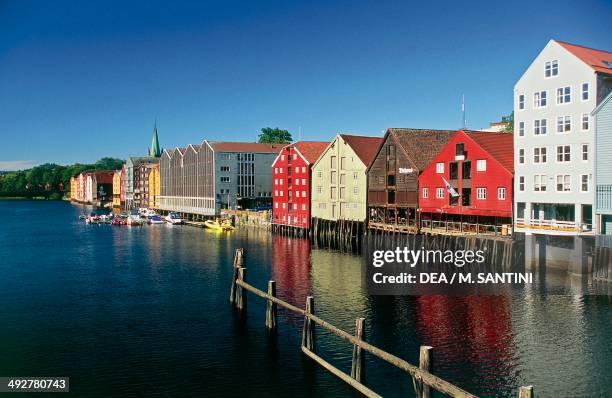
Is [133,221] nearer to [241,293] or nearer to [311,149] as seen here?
[311,149]

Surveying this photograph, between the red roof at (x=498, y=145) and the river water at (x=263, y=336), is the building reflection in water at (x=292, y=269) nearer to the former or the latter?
the river water at (x=263, y=336)

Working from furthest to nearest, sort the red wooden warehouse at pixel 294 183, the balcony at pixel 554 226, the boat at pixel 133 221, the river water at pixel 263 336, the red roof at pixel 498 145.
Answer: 1. the boat at pixel 133 221
2. the red wooden warehouse at pixel 294 183
3. the red roof at pixel 498 145
4. the balcony at pixel 554 226
5. the river water at pixel 263 336

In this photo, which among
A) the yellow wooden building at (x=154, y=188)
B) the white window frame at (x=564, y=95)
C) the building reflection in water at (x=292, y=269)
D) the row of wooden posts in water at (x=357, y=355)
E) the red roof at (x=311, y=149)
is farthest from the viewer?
the yellow wooden building at (x=154, y=188)

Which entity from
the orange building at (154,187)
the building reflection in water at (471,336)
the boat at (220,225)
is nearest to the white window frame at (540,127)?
the building reflection in water at (471,336)

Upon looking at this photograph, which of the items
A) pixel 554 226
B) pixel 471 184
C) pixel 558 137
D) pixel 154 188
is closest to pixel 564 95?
pixel 558 137

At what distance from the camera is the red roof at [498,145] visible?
2350 inches

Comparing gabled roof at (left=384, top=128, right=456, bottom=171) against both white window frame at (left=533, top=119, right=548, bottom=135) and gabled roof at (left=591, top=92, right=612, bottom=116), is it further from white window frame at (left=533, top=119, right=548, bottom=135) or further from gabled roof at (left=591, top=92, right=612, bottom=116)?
gabled roof at (left=591, top=92, right=612, bottom=116)

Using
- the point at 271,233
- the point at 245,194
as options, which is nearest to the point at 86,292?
the point at 271,233

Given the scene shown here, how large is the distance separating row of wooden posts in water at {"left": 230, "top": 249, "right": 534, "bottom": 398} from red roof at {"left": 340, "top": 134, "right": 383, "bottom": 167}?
47.0 metres

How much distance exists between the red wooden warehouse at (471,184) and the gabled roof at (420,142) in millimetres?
3330

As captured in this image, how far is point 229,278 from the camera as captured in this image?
2146 inches

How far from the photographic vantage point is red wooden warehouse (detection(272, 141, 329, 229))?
325ft

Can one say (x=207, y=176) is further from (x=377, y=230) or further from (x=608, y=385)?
(x=608, y=385)

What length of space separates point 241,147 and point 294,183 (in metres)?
32.6
